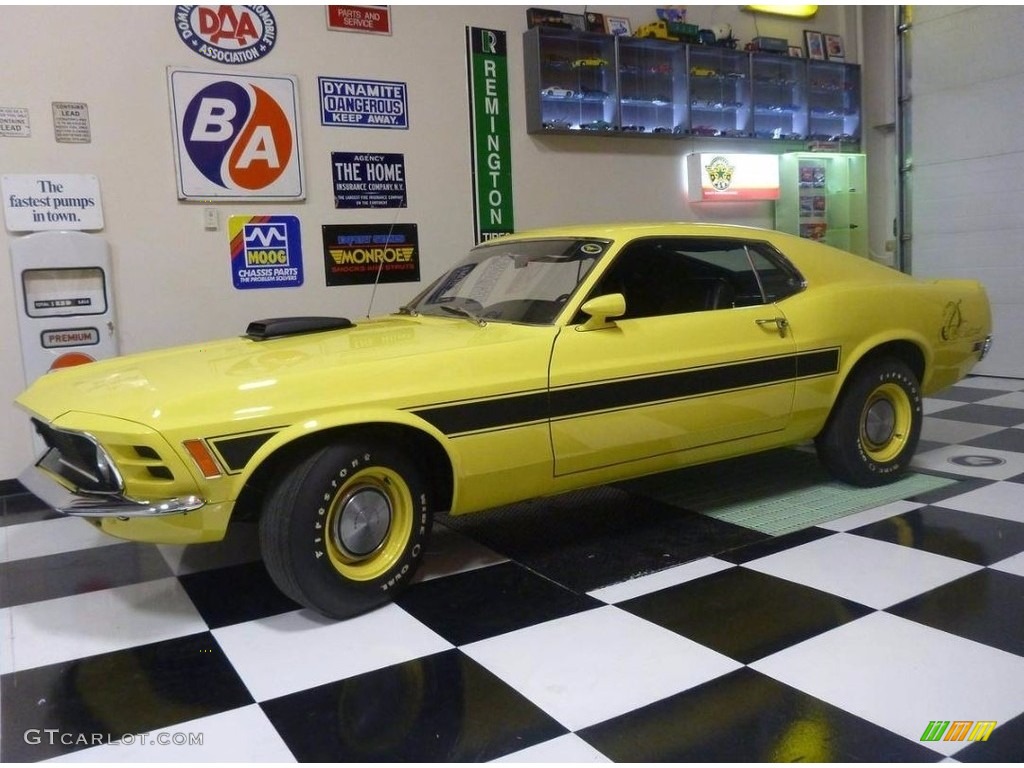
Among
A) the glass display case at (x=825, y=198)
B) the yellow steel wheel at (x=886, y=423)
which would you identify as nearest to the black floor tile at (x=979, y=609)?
the yellow steel wheel at (x=886, y=423)

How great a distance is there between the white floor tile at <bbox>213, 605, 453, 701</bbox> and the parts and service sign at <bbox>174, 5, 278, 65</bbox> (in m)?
3.64

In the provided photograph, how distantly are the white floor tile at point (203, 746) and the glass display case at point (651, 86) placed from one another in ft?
17.7

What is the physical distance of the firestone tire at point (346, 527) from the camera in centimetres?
258

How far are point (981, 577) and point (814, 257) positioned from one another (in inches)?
66.6

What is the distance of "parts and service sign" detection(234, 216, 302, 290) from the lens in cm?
509

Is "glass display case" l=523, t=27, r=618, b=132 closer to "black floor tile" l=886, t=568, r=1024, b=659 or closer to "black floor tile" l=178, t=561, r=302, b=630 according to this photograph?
"black floor tile" l=178, t=561, r=302, b=630

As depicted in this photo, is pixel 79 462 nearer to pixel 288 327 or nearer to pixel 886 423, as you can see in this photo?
pixel 288 327

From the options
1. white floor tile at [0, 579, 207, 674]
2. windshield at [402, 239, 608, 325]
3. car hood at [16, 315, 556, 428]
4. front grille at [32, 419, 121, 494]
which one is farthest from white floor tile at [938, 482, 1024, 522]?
front grille at [32, 419, 121, 494]

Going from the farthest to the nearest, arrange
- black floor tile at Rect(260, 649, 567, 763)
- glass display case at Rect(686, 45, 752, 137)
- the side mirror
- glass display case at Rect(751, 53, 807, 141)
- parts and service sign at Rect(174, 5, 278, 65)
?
glass display case at Rect(751, 53, 807, 141)
glass display case at Rect(686, 45, 752, 137)
parts and service sign at Rect(174, 5, 278, 65)
the side mirror
black floor tile at Rect(260, 649, 567, 763)

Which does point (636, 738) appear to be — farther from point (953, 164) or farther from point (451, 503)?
point (953, 164)

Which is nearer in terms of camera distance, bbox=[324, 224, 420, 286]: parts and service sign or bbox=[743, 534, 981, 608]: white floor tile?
bbox=[743, 534, 981, 608]: white floor tile

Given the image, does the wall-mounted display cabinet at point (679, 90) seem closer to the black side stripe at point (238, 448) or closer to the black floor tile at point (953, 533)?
the black floor tile at point (953, 533)

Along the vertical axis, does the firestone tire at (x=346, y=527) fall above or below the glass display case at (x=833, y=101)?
below

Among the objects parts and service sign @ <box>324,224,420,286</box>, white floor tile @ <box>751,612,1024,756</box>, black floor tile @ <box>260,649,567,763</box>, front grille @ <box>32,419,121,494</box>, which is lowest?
white floor tile @ <box>751,612,1024,756</box>
